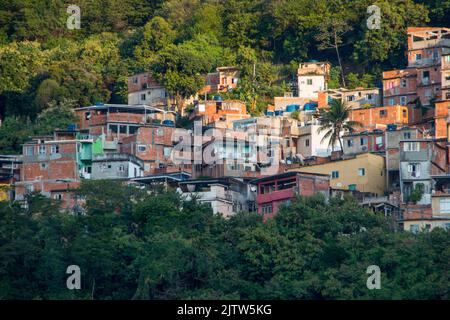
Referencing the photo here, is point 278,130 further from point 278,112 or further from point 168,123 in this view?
point 168,123

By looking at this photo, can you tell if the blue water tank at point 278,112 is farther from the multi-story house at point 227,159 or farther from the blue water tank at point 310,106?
the multi-story house at point 227,159

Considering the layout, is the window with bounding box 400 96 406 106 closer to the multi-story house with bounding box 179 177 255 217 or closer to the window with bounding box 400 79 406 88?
the window with bounding box 400 79 406 88

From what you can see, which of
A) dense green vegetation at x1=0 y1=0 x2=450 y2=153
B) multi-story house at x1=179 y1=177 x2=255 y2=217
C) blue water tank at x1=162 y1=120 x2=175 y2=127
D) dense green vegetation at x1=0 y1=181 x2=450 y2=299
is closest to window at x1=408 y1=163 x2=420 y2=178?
dense green vegetation at x1=0 y1=181 x2=450 y2=299

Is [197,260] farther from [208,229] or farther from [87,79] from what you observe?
[87,79]

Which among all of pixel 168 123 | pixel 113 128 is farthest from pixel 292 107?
pixel 113 128

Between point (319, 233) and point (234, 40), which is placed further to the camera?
point (234, 40)
